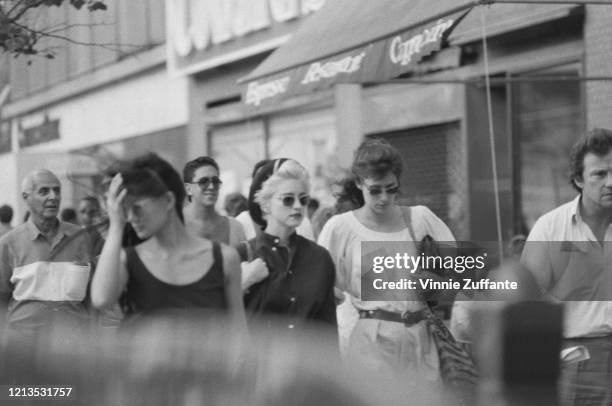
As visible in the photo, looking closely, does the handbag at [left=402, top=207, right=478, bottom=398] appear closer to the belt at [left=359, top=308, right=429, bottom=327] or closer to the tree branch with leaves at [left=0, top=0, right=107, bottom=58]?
the belt at [left=359, top=308, right=429, bottom=327]

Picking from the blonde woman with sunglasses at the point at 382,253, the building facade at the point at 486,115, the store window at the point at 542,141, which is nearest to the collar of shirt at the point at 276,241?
the blonde woman with sunglasses at the point at 382,253

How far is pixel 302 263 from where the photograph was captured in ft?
21.1

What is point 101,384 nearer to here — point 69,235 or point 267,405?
point 267,405

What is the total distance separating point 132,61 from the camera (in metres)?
30.0

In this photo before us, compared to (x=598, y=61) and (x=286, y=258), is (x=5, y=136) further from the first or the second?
(x=286, y=258)

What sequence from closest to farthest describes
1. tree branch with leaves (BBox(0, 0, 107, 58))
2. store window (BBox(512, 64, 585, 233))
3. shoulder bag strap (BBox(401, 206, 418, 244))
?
shoulder bag strap (BBox(401, 206, 418, 244))
tree branch with leaves (BBox(0, 0, 107, 58))
store window (BBox(512, 64, 585, 233))

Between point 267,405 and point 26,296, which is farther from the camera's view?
point 26,296

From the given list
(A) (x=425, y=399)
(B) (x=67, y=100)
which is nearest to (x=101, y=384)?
(A) (x=425, y=399)

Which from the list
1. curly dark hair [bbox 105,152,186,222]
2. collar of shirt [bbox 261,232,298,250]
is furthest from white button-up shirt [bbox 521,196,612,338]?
curly dark hair [bbox 105,152,186,222]

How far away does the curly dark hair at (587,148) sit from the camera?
6.82m

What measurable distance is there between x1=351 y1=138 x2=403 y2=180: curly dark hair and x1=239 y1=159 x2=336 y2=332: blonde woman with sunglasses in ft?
1.82

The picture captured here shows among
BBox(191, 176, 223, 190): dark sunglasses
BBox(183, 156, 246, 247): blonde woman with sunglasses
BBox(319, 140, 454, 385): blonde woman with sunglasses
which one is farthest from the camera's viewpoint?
BBox(191, 176, 223, 190): dark sunglasses

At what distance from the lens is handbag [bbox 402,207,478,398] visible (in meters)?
6.91

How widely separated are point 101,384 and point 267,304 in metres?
2.26
